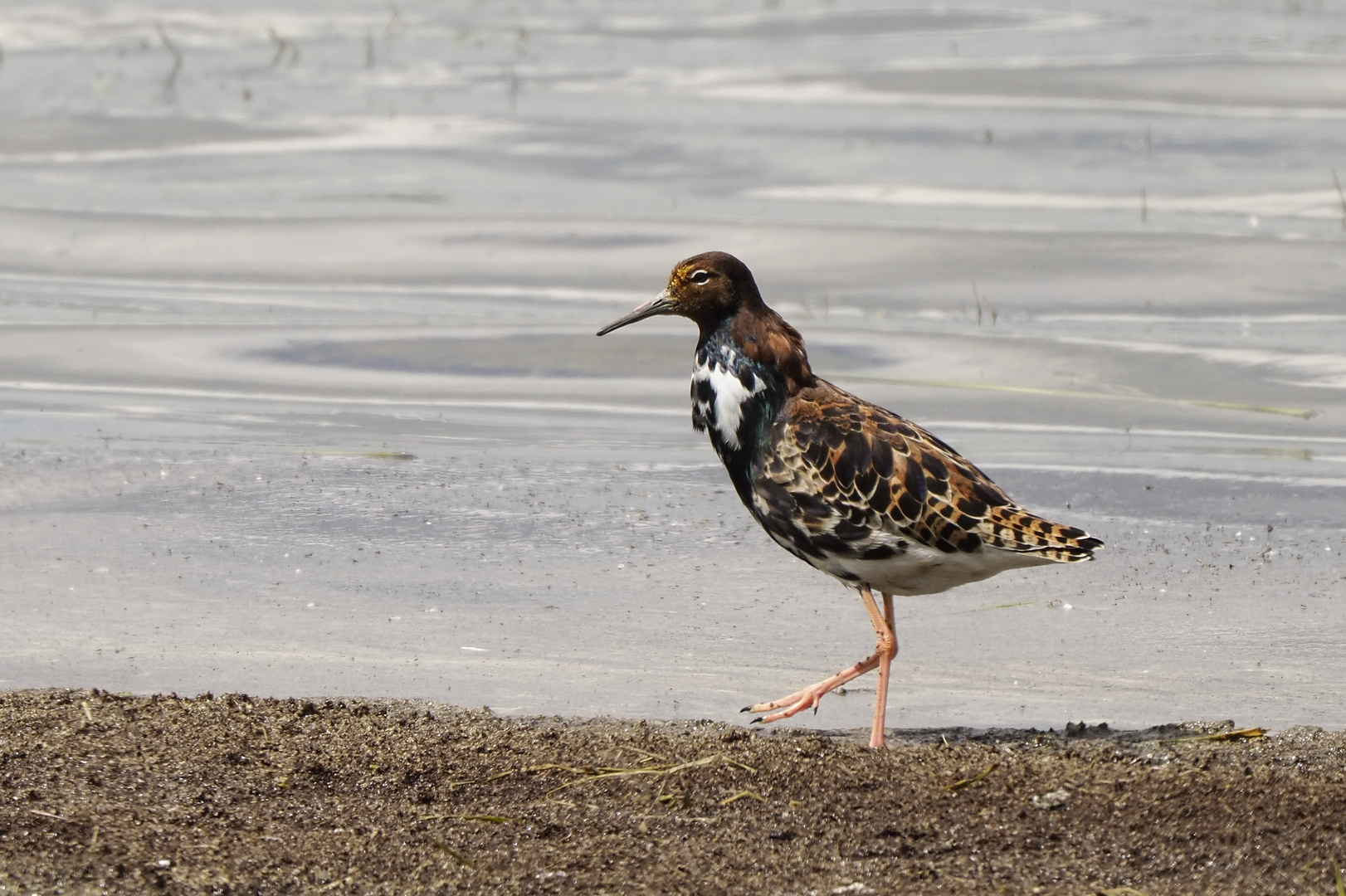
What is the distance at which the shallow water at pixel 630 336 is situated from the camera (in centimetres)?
712

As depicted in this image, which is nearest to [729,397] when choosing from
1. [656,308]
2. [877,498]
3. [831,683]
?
[656,308]

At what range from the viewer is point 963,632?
7.34m

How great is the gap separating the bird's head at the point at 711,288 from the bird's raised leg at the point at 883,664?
1130 millimetres

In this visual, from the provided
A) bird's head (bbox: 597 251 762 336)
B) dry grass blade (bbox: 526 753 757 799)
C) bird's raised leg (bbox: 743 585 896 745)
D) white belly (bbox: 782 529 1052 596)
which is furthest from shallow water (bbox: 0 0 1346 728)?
bird's head (bbox: 597 251 762 336)

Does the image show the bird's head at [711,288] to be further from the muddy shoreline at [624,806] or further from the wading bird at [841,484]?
the muddy shoreline at [624,806]

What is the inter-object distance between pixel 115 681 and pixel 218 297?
7.80 metres

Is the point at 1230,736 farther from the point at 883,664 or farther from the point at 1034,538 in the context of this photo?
the point at 883,664

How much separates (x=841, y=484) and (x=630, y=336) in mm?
7041

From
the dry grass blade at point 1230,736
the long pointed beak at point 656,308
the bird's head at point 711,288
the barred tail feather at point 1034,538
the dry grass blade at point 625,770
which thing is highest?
the bird's head at point 711,288

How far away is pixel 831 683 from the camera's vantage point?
6.24m

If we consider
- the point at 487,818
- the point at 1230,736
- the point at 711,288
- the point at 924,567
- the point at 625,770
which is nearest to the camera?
the point at 487,818

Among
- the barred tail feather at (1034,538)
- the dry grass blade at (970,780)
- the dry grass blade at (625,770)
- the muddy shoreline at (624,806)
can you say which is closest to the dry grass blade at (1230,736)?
the muddy shoreline at (624,806)

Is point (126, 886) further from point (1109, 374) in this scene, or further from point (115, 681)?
point (1109, 374)

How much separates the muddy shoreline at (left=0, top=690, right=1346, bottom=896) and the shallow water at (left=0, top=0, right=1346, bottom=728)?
62 centimetres
